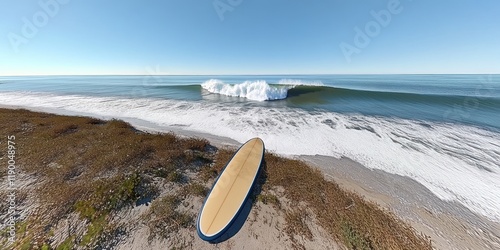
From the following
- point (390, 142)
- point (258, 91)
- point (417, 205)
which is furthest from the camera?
point (258, 91)

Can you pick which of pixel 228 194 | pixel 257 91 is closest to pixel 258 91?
pixel 257 91

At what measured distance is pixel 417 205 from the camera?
4.28m

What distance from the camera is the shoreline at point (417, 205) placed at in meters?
3.48

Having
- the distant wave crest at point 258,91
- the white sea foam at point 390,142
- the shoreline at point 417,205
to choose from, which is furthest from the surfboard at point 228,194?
the distant wave crest at point 258,91

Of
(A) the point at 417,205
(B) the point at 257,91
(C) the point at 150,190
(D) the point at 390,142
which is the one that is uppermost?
(B) the point at 257,91

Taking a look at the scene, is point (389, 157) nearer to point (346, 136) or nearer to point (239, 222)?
point (346, 136)

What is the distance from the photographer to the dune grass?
312 cm

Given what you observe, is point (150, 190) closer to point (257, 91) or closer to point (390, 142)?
point (390, 142)

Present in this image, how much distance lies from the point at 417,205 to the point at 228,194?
475 centimetres

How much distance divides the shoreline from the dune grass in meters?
0.50

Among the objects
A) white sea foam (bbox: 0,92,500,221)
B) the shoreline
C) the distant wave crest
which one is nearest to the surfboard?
white sea foam (bbox: 0,92,500,221)

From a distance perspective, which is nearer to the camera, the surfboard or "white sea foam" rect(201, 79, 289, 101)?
the surfboard

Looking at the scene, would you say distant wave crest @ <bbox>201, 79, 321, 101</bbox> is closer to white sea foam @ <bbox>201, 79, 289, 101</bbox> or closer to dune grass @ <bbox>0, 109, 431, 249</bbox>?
white sea foam @ <bbox>201, 79, 289, 101</bbox>

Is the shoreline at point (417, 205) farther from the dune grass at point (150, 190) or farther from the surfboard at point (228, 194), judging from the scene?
the surfboard at point (228, 194)
